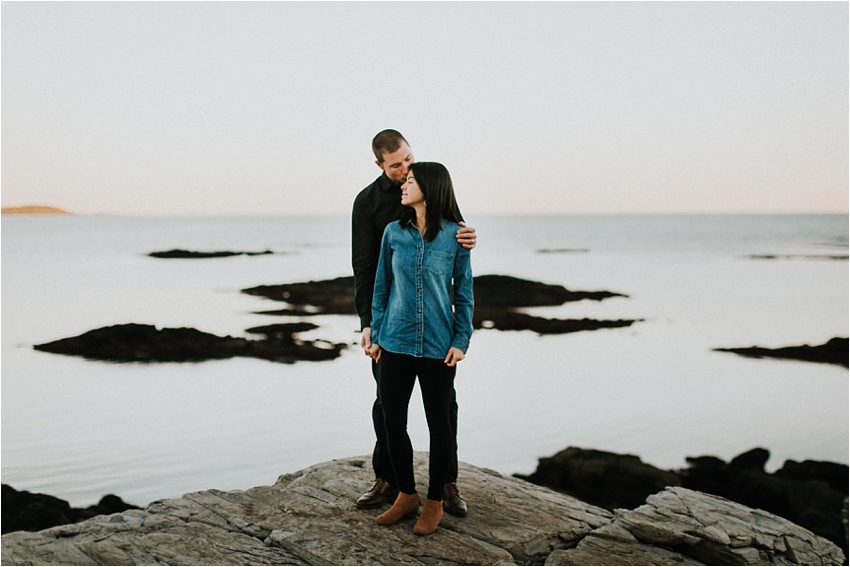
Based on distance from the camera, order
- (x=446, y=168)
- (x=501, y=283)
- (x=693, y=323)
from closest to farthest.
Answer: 1. (x=446, y=168)
2. (x=693, y=323)
3. (x=501, y=283)

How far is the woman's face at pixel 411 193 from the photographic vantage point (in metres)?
3.36

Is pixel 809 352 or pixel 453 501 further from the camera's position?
pixel 809 352

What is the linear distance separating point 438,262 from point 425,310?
0.87 feet

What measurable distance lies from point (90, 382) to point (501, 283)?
14.3m

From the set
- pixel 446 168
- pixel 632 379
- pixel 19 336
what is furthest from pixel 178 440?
pixel 19 336

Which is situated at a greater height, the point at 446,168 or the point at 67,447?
the point at 446,168

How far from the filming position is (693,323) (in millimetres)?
16766

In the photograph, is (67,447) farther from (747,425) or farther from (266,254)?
(266,254)

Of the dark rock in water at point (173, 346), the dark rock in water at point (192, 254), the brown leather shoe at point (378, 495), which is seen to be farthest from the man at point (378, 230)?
the dark rock in water at point (192, 254)

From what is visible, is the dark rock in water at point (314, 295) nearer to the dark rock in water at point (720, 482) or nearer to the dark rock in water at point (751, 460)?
the dark rock in water at point (720, 482)

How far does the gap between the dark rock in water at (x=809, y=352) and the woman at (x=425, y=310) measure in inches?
454

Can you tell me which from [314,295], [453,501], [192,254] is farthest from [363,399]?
[192,254]

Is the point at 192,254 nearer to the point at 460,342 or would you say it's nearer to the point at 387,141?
the point at 387,141

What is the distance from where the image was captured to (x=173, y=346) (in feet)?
43.9
